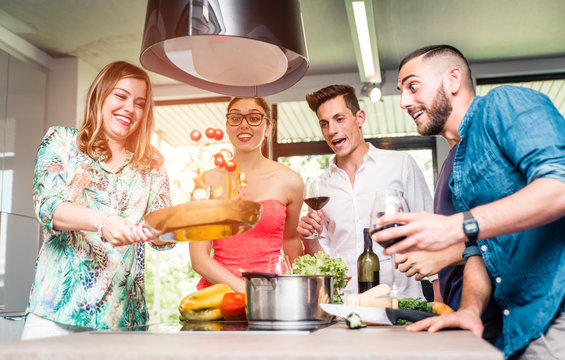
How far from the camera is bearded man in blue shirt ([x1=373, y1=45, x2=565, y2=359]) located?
118 centimetres

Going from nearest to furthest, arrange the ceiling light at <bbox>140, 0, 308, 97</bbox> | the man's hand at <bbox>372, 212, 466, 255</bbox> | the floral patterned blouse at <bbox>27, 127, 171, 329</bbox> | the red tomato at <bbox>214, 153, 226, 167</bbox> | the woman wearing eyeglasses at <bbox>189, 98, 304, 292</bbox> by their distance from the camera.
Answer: the man's hand at <bbox>372, 212, 466, 255</bbox>, the red tomato at <bbox>214, 153, 226, 167</bbox>, the ceiling light at <bbox>140, 0, 308, 97</bbox>, the floral patterned blouse at <bbox>27, 127, 171, 329</bbox>, the woman wearing eyeglasses at <bbox>189, 98, 304, 292</bbox>

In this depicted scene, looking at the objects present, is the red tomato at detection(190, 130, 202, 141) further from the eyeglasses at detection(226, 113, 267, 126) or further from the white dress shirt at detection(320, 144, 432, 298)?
the white dress shirt at detection(320, 144, 432, 298)

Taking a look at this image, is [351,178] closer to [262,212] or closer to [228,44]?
[262,212]

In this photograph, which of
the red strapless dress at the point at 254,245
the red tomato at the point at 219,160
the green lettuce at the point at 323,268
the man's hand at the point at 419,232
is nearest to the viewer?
the man's hand at the point at 419,232

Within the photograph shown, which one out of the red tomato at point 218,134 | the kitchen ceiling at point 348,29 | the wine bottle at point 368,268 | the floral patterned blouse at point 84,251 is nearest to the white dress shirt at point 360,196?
the wine bottle at point 368,268

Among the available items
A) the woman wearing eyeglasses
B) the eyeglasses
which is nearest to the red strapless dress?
the woman wearing eyeglasses

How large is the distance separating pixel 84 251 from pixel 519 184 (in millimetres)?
1347

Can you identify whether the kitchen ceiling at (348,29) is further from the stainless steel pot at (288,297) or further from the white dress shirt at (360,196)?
the stainless steel pot at (288,297)

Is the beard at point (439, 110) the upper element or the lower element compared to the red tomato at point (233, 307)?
upper

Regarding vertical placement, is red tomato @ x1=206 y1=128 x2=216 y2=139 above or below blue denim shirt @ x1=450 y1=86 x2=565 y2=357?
above

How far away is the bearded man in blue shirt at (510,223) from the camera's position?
1.18m

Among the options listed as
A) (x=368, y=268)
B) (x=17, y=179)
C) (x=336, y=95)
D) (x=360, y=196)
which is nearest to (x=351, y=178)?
(x=360, y=196)

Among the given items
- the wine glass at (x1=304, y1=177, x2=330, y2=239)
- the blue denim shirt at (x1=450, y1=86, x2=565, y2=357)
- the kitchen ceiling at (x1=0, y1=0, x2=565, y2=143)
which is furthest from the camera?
the kitchen ceiling at (x1=0, y1=0, x2=565, y2=143)

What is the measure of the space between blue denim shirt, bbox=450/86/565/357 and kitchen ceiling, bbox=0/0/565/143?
10.2ft
